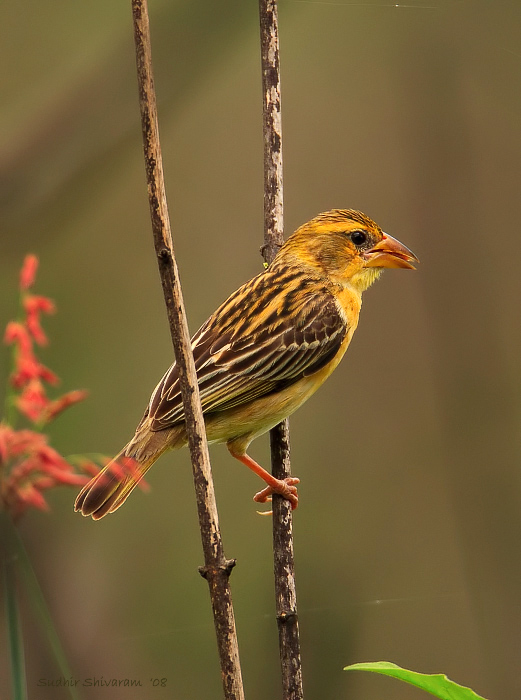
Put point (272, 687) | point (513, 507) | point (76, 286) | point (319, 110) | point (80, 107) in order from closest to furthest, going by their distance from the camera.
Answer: point (80, 107)
point (272, 687)
point (513, 507)
point (76, 286)
point (319, 110)

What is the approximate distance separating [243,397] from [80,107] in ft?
5.28

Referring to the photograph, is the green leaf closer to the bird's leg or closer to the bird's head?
the bird's leg

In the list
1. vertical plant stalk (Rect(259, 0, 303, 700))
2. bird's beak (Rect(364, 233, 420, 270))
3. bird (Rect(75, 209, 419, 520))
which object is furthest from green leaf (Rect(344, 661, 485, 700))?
bird's beak (Rect(364, 233, 420, 270))

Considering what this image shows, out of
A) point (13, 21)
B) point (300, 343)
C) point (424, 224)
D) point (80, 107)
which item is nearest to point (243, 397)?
point (300, 343)

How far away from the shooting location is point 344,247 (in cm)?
496

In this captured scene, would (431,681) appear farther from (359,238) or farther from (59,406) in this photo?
(359,238)

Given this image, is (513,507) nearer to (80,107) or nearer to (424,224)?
(424,224)

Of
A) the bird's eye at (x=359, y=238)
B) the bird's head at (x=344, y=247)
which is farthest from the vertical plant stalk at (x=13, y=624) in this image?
the bird's eye at (x=359, y=238)

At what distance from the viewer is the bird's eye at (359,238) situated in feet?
16.2

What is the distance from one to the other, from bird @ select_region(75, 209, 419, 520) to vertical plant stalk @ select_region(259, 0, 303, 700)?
13 cm

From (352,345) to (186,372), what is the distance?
4313mm

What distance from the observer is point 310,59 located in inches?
280

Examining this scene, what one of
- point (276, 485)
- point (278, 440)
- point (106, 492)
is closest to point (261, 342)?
point (278, 440)

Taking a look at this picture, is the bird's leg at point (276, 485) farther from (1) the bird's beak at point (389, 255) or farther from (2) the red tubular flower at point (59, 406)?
(2) the red tubular flower at point (59, 406)
